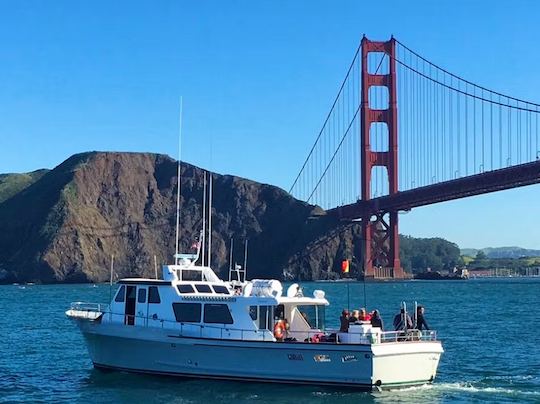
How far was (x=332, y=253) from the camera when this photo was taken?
463 feet

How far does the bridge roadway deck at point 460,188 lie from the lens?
7069cm

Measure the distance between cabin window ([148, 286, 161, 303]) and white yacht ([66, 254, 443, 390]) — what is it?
3 cm

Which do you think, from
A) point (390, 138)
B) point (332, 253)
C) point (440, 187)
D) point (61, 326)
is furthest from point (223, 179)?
point (61, 326)

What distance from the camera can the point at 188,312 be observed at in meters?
22.3

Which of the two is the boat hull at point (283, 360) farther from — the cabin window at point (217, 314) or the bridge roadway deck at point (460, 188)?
the bridge roadway deck at point (460, 188)

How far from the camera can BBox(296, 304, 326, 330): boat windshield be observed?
22.6 meters

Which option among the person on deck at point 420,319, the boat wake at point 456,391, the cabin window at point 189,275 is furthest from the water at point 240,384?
the cabin window at point 189,275

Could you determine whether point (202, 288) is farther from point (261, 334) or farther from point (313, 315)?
point (313, 315)

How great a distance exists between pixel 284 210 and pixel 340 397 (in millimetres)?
127631

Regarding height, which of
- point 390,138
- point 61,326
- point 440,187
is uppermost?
point 390,138

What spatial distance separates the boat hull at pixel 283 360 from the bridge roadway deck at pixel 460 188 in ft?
171

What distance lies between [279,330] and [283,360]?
1.03 meters

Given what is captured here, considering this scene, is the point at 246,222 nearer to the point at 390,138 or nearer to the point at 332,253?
the point at 332,253

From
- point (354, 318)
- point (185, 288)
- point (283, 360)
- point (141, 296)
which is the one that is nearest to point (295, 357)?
point (283, 360)
